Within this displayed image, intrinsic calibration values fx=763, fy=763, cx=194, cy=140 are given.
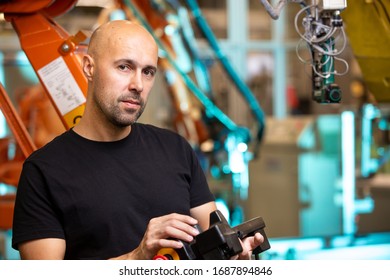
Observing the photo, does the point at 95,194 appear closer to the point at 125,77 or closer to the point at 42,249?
the point at 42,249

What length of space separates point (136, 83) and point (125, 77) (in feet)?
0.17

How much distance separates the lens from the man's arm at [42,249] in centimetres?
259

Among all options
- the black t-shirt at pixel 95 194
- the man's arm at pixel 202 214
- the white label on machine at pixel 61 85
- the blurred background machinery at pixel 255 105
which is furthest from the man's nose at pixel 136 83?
the white label on machine at pixel 61 85

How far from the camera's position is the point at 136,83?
2699 mm

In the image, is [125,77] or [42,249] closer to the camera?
[42,249]

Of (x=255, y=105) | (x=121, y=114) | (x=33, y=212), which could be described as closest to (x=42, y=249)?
(x=33, y=212)

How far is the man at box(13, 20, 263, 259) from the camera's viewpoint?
8.66ft

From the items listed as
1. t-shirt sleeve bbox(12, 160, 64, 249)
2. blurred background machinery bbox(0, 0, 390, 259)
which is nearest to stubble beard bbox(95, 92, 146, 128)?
t-shirt sleeve bbox(12, 160, 64, 249)

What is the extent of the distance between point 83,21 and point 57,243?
8.18m

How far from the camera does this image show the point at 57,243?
263 cm

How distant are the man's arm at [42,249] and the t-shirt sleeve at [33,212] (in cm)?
2

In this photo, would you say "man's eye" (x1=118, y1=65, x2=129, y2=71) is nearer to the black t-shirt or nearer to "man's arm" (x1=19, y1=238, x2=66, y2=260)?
the black t-shirt

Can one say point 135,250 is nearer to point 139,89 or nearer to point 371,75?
point 139,89
